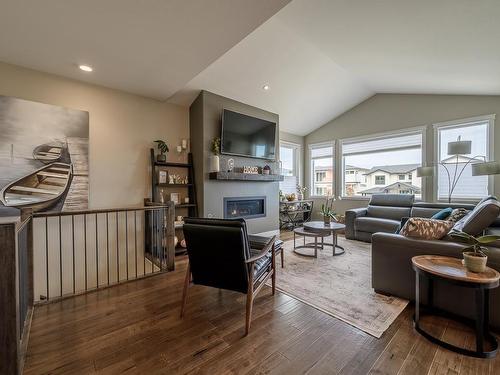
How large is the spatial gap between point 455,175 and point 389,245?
358 centimetres

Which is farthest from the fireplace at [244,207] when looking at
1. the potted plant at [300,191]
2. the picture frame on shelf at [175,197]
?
the potted plant at [300,191]

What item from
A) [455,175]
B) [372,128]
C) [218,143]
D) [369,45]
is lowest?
[455,175]

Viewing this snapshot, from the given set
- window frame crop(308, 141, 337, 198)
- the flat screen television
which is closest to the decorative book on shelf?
the flat screen television

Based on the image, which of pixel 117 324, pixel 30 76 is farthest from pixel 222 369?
pixel 30 76

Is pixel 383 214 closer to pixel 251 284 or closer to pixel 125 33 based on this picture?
pixel 251 284

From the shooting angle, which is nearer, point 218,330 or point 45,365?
point 45,365

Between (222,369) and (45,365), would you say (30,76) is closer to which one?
(45,365)

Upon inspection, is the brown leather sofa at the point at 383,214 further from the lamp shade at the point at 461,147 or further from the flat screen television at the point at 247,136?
the flat screen television at the point at 247,136

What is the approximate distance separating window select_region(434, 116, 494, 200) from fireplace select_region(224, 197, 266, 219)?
3747 mm

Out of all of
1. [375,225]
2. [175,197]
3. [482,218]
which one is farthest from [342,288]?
[175,197]

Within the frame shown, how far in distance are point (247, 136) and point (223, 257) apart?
3.31 metres

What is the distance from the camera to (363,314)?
2.09 m

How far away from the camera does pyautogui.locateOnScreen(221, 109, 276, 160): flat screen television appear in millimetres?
4352

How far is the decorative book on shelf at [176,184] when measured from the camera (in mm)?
3932
